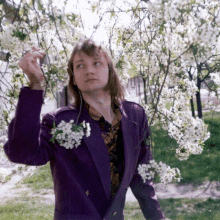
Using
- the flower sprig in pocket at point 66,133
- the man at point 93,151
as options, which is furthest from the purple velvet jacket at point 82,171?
the flower sprig in pocket at point 66,133

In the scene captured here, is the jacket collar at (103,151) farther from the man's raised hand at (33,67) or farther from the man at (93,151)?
the man's raised hand at (33,67)

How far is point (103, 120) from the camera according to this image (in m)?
1.54

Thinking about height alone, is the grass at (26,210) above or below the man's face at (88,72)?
below

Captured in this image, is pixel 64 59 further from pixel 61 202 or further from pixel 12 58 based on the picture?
pixel 61 202

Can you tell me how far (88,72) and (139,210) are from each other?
289 cm

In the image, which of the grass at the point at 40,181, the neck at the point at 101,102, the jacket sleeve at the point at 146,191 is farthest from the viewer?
the grass at the point at 40,181

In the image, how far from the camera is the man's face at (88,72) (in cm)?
143

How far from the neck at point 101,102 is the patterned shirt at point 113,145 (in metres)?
0.03

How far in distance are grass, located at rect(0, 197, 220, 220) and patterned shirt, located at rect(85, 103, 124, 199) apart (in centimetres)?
229

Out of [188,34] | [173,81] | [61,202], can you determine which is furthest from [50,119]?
[173,81]

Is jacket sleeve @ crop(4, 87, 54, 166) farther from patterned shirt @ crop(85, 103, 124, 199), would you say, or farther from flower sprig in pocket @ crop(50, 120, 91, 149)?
patterned shirt @ crop(85, 103, 124, 199)

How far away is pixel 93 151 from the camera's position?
1396 millimetres

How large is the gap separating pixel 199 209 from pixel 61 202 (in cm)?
290

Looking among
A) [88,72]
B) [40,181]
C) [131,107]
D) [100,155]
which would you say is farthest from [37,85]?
[40,181]
